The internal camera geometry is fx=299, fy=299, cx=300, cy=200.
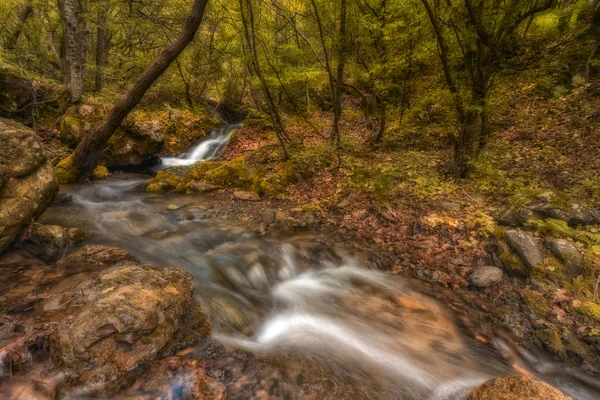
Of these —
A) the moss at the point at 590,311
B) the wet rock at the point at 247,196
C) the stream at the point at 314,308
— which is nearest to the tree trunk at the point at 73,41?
the stream at the point at 314,308

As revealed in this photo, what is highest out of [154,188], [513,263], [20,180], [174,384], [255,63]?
[255,63]

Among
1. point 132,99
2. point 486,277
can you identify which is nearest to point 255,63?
point 132,99

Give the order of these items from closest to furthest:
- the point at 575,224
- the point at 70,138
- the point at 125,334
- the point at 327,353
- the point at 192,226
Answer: the point at 125,334 < the point at 327,353 < the point at 575,224 < the point at 192,226 < the point at 70,138

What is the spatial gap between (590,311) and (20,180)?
7.17 metres

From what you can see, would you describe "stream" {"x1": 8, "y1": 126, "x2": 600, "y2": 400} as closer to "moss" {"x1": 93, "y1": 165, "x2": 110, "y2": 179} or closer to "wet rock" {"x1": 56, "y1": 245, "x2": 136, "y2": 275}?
"wet rock" {"x1": 56, "y1": 245, "x2": 136, "y2": 275}

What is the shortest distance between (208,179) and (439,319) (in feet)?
21.2

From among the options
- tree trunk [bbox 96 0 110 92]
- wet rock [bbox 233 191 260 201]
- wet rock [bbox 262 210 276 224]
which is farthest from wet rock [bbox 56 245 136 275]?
tree trunk [bbox 96 0 110 92]

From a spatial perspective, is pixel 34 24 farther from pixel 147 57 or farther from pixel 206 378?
pixel 206 378

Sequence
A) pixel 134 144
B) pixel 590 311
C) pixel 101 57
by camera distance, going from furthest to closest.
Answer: pixel 101 57 < pixel 134 144 < pixel 590 311

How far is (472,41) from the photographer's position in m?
5.75

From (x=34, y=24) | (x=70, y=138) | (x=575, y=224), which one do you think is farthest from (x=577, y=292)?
(x=34, y=24)

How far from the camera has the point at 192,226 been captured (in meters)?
5.91

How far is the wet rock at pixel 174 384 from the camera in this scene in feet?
7.27

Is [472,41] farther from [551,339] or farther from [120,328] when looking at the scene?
[120,328]
